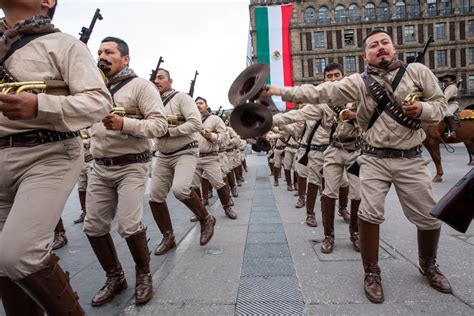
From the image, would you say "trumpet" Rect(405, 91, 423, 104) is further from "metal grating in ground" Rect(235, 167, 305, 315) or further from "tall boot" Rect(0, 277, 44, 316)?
"tall boot" Rect(0, 277, 44, 316)

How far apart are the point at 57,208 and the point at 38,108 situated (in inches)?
22.3

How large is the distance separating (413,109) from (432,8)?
186ft

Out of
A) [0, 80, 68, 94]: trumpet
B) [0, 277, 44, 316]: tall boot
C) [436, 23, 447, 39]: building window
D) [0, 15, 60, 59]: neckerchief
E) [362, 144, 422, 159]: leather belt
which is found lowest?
[0, 277, 44, 316]: tall boot

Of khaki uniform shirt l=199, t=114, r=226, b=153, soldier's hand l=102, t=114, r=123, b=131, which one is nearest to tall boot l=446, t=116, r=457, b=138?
khaki uniform shirt l=199, t=114, r=226, b=153

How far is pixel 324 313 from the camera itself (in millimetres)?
2525

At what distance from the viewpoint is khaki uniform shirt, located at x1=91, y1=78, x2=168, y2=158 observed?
3.05m

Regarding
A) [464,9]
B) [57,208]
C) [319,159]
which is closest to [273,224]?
[319,159]

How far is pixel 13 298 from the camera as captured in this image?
1902 mm

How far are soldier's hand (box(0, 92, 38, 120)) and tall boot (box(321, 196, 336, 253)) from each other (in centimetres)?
325

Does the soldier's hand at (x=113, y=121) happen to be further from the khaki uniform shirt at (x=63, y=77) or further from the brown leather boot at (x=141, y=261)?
the brown leather boot at (x=141, y=261)

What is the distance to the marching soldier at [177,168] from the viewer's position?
14.1 feet

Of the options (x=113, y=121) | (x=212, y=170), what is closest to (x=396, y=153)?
(x=113, y=121)

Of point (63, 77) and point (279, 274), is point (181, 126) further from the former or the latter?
point (63, 77)

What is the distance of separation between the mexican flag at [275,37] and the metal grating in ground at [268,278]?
20753 mm
